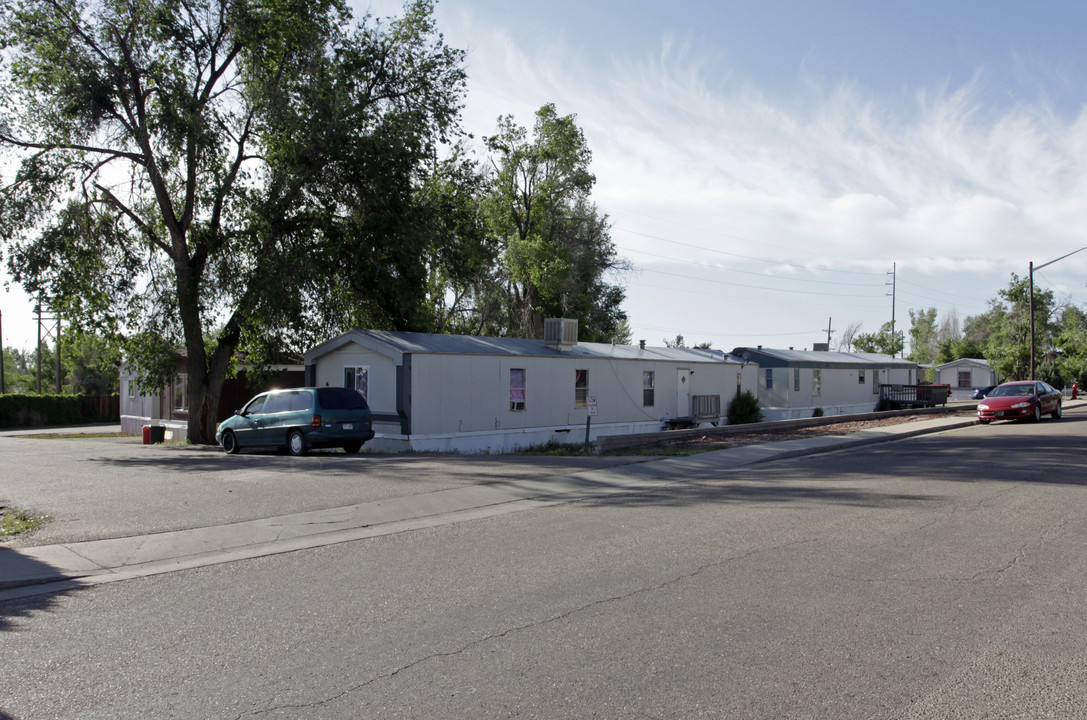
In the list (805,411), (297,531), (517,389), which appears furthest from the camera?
(805,411)

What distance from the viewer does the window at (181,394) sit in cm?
3231

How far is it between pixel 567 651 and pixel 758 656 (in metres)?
1.21

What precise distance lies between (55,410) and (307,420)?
125ft

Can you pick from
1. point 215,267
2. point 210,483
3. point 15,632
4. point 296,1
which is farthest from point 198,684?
point 296,1

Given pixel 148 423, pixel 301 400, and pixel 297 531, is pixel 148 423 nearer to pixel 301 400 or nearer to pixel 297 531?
pixel 301 400

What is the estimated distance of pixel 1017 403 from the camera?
28.5 metres

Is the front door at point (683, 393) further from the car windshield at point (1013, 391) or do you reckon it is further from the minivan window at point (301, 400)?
the minivan window at point (301, 400)

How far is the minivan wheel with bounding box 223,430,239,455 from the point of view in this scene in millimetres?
20219

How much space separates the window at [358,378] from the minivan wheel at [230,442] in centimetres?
339

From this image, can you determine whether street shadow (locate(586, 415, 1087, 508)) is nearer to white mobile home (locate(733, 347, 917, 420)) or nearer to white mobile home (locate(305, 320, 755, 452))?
white mobile home (locate(305, 320, 755, 452))

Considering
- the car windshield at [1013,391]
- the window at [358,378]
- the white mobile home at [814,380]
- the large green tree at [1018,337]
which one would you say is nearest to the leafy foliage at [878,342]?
the large green tree at [1018,337]

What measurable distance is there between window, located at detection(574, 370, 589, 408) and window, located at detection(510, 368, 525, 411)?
2.66m

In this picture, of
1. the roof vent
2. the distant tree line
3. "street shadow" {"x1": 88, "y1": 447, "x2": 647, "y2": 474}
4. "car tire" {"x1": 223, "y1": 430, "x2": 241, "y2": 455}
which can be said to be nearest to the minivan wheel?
"car tire" {"x1": 223, "y1": 430, "x2": 241, "y2": 455}

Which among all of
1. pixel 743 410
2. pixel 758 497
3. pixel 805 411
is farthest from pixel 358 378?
pixel 805 411
